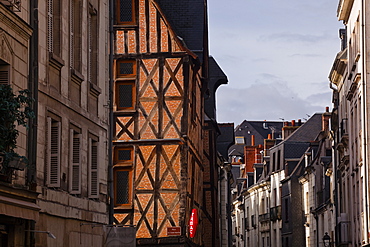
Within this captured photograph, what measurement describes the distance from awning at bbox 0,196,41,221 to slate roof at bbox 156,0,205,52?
1738 centimetres

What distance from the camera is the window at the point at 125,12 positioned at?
1041 inches

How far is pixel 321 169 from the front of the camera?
144 ft

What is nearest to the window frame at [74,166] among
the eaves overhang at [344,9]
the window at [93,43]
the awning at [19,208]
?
the window at [93,43]

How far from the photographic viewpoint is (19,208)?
11641 mm

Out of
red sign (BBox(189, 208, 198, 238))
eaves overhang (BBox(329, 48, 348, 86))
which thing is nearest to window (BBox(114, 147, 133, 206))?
red sign (BBox(189, 208, 198, 238))

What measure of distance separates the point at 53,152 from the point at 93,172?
276 cm

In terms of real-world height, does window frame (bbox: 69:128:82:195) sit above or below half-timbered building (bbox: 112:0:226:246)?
below

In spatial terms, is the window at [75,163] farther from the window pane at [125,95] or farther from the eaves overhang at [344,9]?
the eaves overhang at [344,9]

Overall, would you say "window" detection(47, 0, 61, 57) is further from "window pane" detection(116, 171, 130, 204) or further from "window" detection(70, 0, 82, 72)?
"window pane" detection(116, 171, 130, 204)

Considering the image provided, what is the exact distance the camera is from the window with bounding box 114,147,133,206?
2556cm

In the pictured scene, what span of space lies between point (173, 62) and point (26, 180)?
13.9 m

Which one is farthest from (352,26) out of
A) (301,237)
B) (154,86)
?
(301,237)

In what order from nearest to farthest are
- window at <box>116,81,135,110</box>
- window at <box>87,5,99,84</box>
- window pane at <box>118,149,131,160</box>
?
window at <box>87,5,99,84</box>
window pane at <box>118,149,131,160</box>
window at <box>116,81,135,110</box>

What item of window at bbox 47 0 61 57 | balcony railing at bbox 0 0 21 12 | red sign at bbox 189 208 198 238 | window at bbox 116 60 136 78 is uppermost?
window at bbox 116 60 136 78
